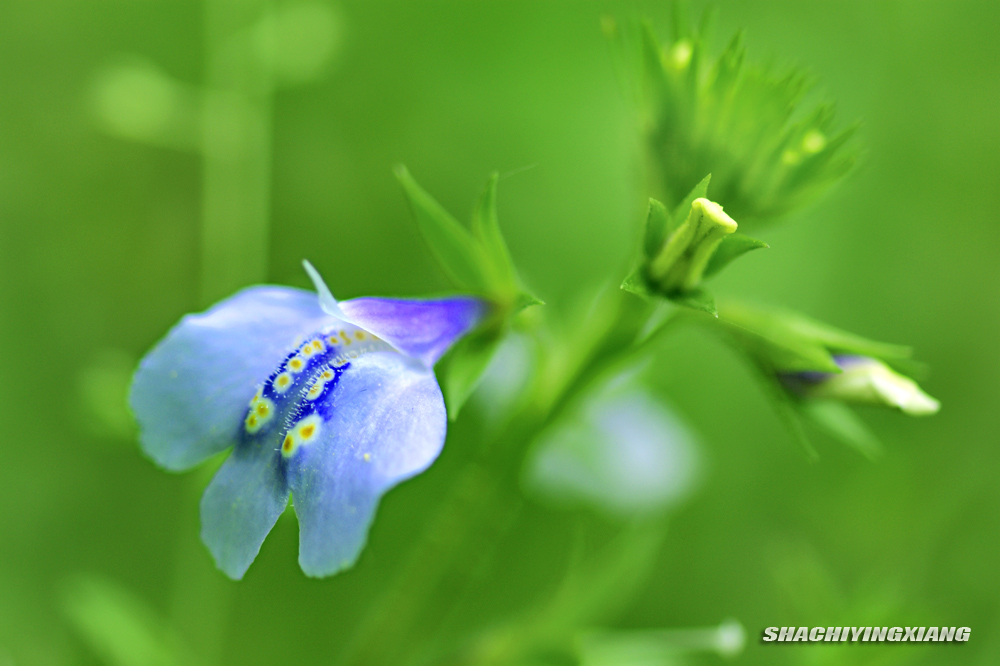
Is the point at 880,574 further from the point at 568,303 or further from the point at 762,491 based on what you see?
the point at 568,303

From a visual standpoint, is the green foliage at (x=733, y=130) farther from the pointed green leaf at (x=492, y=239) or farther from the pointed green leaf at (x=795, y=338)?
the pointed green leaf at (x=492, y=239)

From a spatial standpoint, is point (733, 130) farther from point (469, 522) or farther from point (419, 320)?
point (469, 522)

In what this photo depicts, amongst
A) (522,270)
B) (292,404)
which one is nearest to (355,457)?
(292,404)

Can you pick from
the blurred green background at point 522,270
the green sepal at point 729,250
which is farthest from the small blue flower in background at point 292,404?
the blurred green background at point 522,270

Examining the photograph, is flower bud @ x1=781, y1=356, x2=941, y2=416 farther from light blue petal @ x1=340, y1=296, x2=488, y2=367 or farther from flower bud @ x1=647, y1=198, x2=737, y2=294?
light blue petal @ x1=340, y1=296, x2=488, y2=367

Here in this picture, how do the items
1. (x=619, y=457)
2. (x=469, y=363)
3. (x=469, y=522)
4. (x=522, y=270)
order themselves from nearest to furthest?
(x=469, y=363) < (x=469, y=522) < (x=619, y=457) < (x=522, y=270)

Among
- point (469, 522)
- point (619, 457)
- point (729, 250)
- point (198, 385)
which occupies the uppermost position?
point (729, 250)

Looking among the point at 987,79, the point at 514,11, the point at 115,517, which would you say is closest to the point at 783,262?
the point at 987,79
